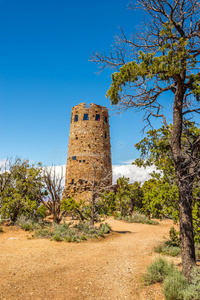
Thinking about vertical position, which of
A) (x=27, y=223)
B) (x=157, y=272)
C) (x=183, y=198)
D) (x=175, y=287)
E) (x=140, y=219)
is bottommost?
(x=140, y=219)

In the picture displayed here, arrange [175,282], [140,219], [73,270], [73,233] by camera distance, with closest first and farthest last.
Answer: [175,282]
[73,270]
[73,233]
[140,219]

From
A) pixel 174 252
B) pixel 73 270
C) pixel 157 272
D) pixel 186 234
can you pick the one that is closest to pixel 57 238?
pixel 73 270

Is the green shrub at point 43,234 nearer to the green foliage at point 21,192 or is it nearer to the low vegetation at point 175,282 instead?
the green foliage at point 21,192

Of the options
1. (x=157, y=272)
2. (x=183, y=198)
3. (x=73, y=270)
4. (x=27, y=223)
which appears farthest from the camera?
(x=27, y=223)

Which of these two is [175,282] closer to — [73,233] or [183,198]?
[183,198]

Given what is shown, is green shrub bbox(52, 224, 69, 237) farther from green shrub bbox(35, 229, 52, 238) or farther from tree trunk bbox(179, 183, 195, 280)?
tree trunk bbox(179, 183, 195, 280)

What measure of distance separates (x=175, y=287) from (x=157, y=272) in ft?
4.09

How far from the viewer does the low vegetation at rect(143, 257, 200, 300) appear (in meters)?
4.79

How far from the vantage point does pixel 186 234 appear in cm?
577

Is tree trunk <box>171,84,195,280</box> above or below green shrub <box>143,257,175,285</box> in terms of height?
above

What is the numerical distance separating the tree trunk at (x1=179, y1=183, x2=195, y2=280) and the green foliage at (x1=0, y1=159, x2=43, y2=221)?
12557 millimetres

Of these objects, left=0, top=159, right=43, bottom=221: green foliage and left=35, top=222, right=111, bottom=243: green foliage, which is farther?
left=0, top=159, right=43, bottom=221: green foliage

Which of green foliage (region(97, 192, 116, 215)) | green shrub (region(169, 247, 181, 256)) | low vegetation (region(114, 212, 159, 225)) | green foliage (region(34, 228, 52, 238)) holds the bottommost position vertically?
low vegetation (region(114, 212, 159, 225))

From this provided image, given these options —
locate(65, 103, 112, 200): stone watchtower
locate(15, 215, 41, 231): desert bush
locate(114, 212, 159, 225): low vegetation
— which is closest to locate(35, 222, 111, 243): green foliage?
locate(15, 215, 41, 231): desert bush
